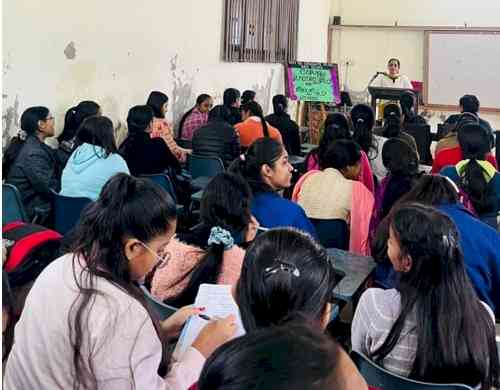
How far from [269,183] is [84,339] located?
172 centimetres

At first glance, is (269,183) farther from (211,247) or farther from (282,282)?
(282,282)

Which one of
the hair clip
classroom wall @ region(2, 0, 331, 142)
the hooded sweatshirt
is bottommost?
the hair clip

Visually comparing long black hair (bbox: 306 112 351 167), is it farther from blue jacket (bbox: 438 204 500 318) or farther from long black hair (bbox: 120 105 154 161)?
blue jacket (bbox: 438 204 500 318)

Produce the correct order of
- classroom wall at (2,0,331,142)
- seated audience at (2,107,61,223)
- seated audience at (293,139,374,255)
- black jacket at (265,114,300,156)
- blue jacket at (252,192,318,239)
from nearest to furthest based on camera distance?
blue jacket at (252,192,318,239) < seated audience at (293,139,374,255) < seated audience at (2,107,61,223) < classroom wall at (2,0,331,142) < black jacket at (265,114,300,156)

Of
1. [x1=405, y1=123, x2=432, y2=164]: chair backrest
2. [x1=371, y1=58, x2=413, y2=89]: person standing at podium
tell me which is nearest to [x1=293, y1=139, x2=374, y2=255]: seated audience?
[x1=405, y1=123, x2=432, y2=164]: chair backrest

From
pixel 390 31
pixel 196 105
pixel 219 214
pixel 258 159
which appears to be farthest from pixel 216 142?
pixel 390 31

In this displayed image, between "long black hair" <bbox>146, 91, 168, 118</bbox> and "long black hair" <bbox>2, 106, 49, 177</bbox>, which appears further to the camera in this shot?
"long black hair" <bbox>146, 91, 168, 118</bbox>

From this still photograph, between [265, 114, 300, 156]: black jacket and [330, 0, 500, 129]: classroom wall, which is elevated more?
[330, 0, 500, 129]: classroom wall

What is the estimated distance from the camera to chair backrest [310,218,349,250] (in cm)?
322

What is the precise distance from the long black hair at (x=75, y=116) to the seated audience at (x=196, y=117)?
158 centimetres

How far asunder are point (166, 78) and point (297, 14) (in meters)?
3.67

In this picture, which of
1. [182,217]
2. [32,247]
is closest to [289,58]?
[182,217]

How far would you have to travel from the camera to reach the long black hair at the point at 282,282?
1297 millimetres

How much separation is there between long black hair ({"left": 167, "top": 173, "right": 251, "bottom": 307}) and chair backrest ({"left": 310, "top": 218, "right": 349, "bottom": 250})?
1.12 meters
